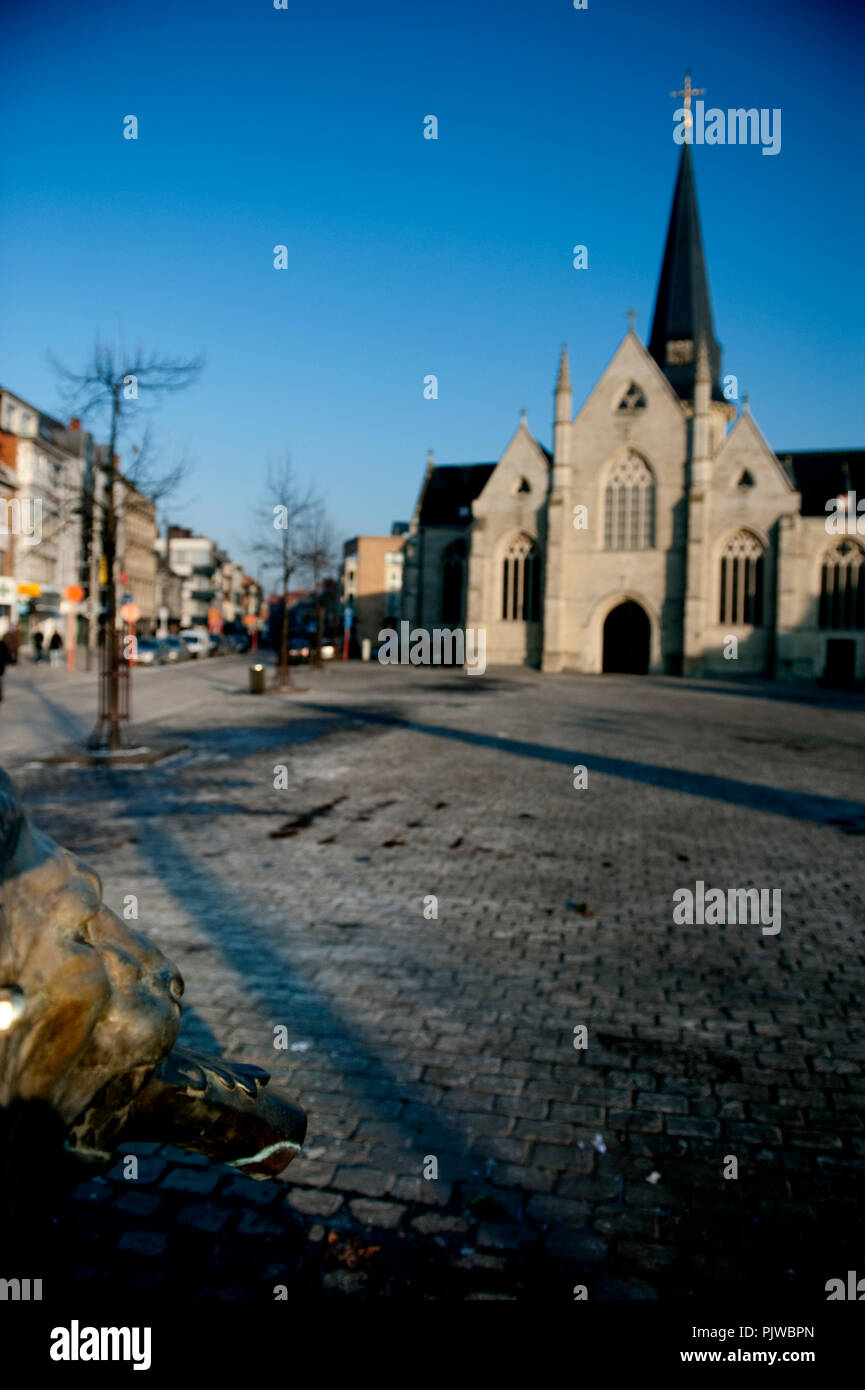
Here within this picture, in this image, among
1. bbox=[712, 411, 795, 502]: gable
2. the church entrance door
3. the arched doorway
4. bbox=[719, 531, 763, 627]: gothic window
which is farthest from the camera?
the arched doorway

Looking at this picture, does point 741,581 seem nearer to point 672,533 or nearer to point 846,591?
point 672,533

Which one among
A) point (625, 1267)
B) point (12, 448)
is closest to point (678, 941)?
point (625, 1267)

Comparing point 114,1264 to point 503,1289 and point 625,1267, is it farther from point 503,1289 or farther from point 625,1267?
point 625,1267

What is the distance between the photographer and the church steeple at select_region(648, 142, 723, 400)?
51281 millimetres

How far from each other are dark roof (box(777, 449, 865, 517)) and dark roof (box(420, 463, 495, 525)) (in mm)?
19328

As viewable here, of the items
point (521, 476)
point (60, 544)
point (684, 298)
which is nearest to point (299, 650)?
point (521, 476)

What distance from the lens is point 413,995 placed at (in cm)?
484

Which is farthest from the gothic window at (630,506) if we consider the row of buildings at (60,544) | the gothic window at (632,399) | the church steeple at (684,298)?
the row of buildings at (60,544)

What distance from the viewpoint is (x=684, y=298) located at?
51219 mm

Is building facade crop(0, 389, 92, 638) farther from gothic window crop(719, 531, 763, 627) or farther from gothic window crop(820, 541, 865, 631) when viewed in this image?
gothic window crop(820, 541, 865, 631)

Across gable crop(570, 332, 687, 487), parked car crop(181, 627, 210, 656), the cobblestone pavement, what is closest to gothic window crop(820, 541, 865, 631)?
gable crop(570, 332, 687, 487)

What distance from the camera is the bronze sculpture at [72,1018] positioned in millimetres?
1551

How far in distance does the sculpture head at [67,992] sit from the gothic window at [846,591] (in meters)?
47.1

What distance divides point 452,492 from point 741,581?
2230cm
